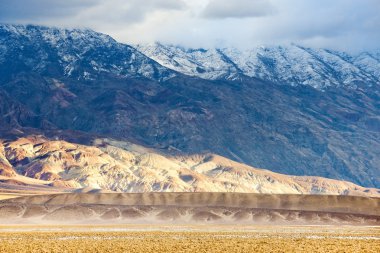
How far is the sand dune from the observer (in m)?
164

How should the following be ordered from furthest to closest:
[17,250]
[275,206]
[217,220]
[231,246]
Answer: [275,206]
[217,220]
[231,246]
[17,250]

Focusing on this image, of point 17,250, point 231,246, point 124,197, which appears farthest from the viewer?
point 124,197

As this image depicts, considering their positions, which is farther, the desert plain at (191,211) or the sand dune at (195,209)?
the sand dune at (195,209)

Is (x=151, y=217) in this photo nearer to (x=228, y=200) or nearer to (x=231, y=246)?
(x=228, y=200)

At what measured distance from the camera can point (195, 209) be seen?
17338cm

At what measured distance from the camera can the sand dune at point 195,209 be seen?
164000 millimetres

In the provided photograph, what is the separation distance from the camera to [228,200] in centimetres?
18750

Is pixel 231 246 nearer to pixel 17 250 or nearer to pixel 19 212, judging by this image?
pixel 17 250

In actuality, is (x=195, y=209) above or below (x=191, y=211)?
above

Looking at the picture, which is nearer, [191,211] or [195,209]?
[191,211]

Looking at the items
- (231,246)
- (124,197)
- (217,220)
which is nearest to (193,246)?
(231,246)

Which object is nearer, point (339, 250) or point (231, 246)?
point (339, 250)

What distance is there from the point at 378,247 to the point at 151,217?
109 m

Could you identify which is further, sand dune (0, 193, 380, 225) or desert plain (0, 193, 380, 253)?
sand dune (0, 193, 380, 225)
